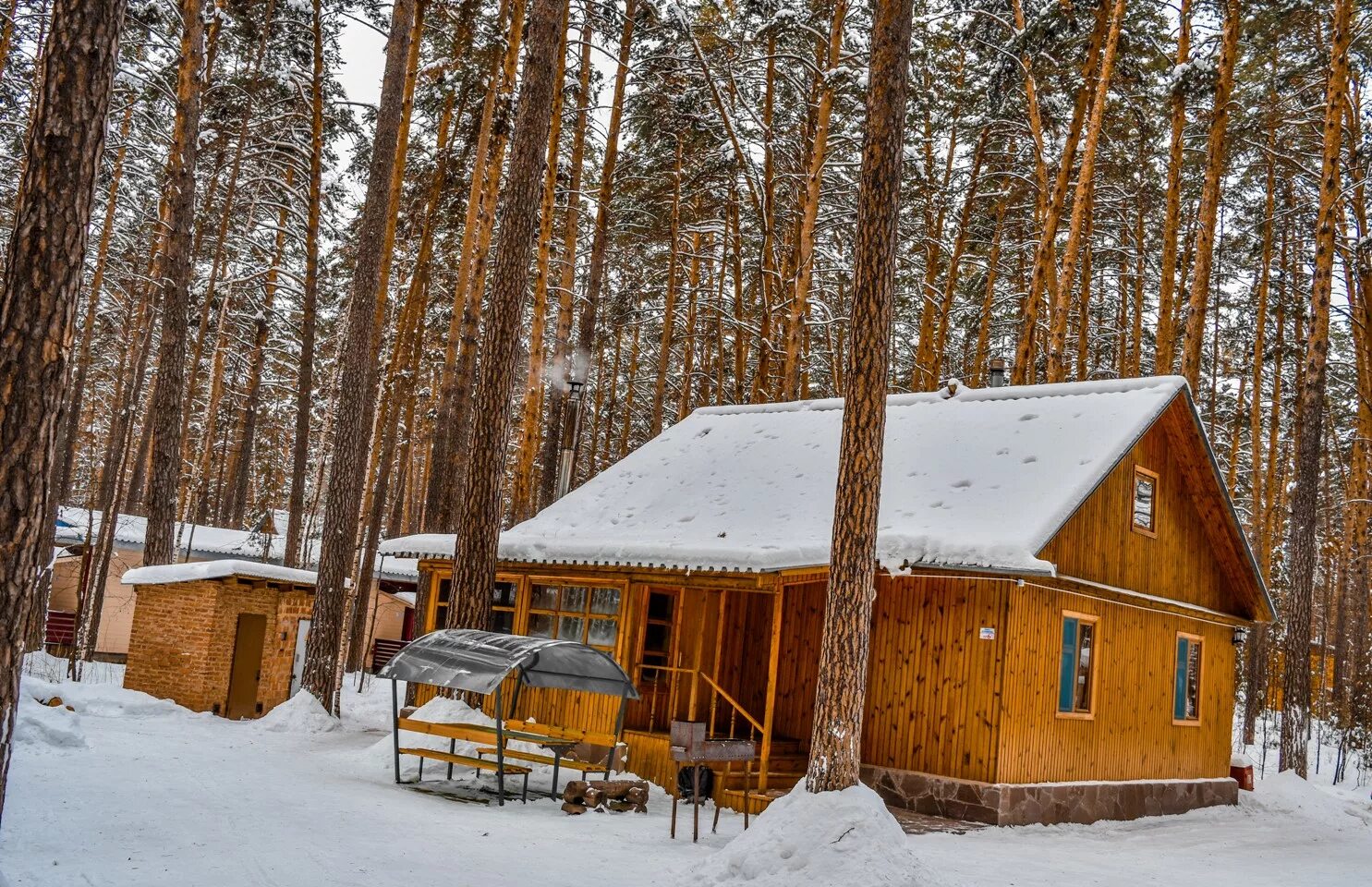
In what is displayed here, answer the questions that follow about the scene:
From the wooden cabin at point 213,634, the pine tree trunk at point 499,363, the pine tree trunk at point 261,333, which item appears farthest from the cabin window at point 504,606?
the pine tree trunk at point 261,333

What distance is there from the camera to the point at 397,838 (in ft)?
28.1

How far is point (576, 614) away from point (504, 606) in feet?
4.99

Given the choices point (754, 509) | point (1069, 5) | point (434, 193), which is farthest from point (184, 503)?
point (1069, 5)

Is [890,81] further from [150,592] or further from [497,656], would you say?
[150,592]

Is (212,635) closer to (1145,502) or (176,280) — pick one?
(176,280)

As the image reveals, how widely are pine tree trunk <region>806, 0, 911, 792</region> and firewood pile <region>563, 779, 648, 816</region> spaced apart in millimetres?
2906

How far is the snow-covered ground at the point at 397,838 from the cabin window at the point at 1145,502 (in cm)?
402

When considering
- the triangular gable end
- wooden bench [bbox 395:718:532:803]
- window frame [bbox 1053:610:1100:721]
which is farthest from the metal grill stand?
window frame [bbox 1053:610:1100:721]

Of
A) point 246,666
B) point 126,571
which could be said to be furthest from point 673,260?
point 126,571

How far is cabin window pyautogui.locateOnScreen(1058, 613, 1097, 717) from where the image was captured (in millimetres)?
13750

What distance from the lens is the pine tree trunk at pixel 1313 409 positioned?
1798cm

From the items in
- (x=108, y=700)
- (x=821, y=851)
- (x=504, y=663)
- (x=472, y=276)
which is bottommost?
(x=108, y=700)

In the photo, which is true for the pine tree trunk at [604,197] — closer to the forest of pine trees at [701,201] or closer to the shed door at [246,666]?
the forest of pine trees at [701,201]

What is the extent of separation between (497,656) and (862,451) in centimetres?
446
